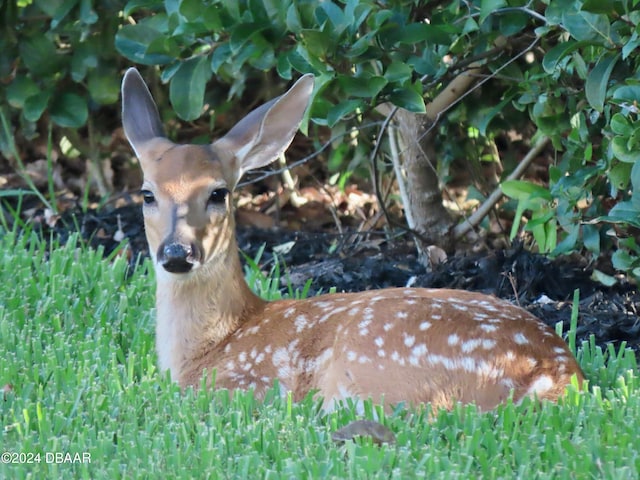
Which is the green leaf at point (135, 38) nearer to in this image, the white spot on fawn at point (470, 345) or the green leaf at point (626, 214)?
the green leaf at point (626, 214)

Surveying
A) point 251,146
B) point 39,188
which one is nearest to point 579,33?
point 251,146

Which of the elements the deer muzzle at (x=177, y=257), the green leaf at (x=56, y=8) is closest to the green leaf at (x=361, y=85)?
the deer muzzle at (x=177, y=257)

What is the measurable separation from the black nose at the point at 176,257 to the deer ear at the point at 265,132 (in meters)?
0.63

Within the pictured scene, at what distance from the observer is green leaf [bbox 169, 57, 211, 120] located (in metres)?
6.08

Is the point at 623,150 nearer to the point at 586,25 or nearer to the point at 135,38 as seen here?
the point at 586,25

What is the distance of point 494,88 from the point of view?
21.5 ft

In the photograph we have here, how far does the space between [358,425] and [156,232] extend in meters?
1.36

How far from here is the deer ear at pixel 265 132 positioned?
16.5ft

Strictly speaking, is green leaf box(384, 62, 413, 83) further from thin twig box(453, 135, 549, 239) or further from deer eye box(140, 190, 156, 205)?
thin twig box(453, 135, 549, 239)

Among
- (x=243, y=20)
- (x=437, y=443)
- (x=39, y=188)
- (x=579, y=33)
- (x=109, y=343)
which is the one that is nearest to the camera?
(x=437, y=443)

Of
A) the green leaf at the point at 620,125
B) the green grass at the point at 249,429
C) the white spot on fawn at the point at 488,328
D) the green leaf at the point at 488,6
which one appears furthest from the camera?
the green leaf at the point at 488,6

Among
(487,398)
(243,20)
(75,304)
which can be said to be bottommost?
(75,304)

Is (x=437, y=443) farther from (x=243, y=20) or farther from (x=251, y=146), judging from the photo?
(x=243, y=20)

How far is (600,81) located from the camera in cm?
463
